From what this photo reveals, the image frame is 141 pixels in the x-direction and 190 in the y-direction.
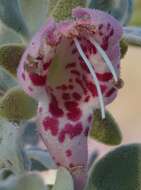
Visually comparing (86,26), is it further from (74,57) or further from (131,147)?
(131,147)

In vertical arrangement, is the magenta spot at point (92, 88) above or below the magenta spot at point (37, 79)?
below

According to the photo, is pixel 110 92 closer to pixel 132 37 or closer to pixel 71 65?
pixel 71 65

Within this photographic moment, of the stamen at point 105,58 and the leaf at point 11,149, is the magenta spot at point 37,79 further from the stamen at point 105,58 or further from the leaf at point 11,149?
the leaf at point 11,149

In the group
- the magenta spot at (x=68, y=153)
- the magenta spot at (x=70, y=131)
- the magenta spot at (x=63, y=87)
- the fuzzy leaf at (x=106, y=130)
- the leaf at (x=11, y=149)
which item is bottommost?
the leaf at (x=11, y=149)

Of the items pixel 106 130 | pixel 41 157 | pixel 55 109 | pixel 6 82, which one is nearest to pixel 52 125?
pixel 55 109

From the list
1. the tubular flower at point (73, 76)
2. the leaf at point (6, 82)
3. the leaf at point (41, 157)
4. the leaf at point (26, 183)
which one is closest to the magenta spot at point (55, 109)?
the tubular flower at point (73, 76)

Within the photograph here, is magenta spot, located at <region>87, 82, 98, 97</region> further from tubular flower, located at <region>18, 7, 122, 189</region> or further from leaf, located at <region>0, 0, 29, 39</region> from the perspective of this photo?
leaf, located at <region>0, 0, 29, 39</region>
